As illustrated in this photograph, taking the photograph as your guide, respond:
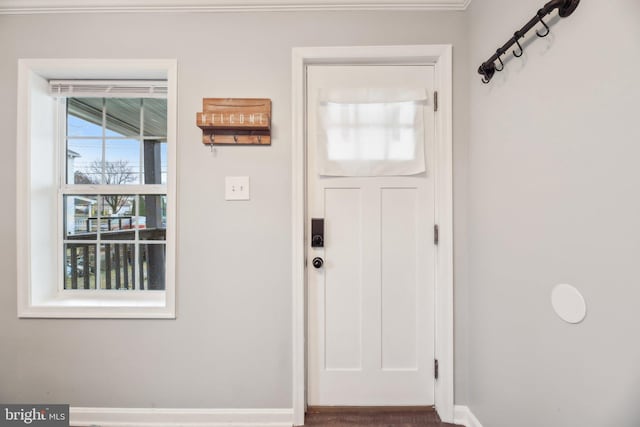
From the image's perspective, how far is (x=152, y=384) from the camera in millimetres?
1514

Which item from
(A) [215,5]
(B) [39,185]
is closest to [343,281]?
(A) [215,5]

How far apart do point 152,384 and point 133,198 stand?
1098 mm

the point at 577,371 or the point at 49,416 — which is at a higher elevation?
the point at 577,371

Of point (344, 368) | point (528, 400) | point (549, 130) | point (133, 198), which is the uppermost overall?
point (549, 130)

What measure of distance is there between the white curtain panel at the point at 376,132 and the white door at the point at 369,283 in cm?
5

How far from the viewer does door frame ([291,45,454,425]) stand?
1.49m

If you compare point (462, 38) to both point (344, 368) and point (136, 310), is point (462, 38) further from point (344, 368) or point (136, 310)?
point (136, 310)

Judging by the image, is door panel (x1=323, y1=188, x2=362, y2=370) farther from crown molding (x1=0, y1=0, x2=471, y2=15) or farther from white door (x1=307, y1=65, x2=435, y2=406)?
crown molding (x1=0, y1=0, x2=471, y2=15)

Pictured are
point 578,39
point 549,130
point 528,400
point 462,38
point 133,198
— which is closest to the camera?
point 578,39

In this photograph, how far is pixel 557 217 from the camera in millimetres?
947

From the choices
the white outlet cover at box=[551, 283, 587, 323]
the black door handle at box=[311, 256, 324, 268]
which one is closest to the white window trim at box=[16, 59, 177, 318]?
the black door handle at box=[311, 256, 324, 268]

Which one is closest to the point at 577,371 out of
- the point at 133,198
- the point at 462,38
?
the point at 462,38

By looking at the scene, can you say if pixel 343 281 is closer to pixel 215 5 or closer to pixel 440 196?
pixel 440 196

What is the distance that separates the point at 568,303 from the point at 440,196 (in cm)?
75
